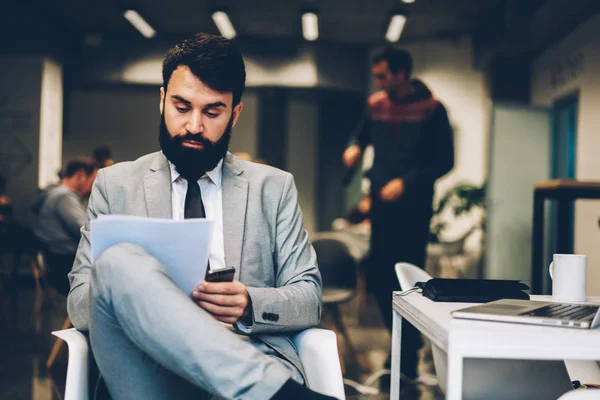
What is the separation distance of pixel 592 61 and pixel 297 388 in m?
6.47

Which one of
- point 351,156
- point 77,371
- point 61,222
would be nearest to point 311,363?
point 77,371

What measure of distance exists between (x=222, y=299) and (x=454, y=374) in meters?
0.56

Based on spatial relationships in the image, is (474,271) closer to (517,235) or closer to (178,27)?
(517,235)

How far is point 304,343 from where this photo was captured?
1677mm

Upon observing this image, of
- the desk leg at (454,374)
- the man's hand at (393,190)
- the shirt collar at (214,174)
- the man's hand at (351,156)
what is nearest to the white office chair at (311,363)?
the desk leg at (454,374)

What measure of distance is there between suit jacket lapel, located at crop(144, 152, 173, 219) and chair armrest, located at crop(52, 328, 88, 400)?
1.25ft

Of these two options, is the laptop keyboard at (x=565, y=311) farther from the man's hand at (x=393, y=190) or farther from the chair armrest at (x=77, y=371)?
the man's hand at (x=393, y=190)

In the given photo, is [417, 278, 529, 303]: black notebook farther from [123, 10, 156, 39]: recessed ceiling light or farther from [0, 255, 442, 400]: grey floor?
[123, 10, 156, 39]: recessed ceiling light

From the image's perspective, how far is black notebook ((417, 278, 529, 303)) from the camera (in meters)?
1.63

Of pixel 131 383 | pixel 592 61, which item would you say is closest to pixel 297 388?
pixel 131 383

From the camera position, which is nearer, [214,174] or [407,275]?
[214,174]

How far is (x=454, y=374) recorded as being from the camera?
116cm

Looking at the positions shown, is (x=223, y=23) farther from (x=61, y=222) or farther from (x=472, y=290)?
(x=472, y=290)

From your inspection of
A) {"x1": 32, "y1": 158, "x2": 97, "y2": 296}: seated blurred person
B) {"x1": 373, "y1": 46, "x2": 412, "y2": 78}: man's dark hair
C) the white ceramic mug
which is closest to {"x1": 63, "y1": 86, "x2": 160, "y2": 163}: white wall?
{"x1": 32, "y1": 158, "x2": 97, "y2": 296}: seated blurred person
